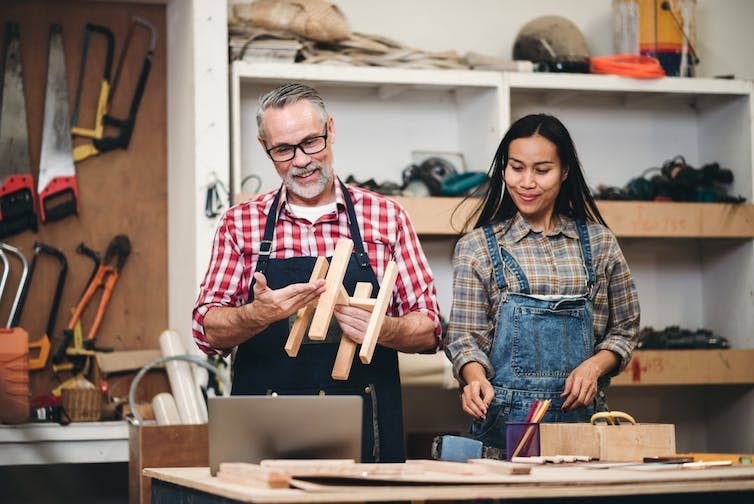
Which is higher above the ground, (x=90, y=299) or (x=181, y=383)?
(x=90, y=299)

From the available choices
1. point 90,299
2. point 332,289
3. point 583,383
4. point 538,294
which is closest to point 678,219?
point 538,294

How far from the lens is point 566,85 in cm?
489

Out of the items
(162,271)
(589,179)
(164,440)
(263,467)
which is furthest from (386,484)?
(589,179)

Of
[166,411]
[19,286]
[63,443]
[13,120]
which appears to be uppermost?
[13,120]

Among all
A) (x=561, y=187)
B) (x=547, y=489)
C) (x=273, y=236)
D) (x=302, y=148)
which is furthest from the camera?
(x=561, y=187)

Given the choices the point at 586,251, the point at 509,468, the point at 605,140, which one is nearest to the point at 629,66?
the point at 605,140

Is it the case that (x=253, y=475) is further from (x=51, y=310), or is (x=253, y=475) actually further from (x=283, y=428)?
(x=51, y=310)

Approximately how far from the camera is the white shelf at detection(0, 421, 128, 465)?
4.31m

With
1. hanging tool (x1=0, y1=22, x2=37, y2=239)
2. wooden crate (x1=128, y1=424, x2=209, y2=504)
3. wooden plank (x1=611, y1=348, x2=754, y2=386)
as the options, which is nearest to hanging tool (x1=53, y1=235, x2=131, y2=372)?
hanging tool (x1=0, y1=22, x2=37, y2=239)

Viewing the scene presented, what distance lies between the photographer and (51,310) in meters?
4.80

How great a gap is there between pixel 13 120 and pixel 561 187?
2.61 m

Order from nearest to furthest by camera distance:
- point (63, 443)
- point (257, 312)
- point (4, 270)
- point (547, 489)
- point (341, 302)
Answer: point (547, 489), point (341, 302), point (257, 312), point (63, 443), point (4, 270)

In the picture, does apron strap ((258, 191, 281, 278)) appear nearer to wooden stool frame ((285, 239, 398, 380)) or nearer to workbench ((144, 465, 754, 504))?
wooden stool frame ((285, 239, 398, 380))

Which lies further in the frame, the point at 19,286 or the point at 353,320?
the point at 19,286
